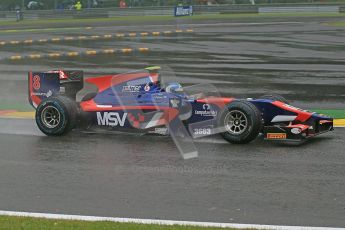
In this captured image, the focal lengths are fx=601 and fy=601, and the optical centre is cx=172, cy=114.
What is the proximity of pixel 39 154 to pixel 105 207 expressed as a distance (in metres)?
2.62

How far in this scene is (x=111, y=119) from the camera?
9281mm

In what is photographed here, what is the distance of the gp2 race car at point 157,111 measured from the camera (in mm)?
8539

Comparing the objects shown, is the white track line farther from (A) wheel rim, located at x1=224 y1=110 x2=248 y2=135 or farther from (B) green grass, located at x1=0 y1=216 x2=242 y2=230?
(A) wheel rim, located at x1=224 y1=110 x2=248 y2=135

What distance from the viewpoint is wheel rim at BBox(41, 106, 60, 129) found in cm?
937

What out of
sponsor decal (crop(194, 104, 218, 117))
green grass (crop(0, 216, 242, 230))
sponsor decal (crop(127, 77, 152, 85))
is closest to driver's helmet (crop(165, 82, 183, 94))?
sponsor decal (crop(127, 77, 152, 85))

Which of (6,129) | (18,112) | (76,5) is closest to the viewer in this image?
(6,129)

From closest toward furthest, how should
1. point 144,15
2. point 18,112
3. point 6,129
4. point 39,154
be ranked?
point 39,154 → point 6,129 → point 18,112 → point 144,15

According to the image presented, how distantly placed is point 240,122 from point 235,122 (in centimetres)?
7

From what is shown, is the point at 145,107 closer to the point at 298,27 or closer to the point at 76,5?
the point at 298,27

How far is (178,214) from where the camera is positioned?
5.70 m

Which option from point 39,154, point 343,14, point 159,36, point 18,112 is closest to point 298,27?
point 159,36

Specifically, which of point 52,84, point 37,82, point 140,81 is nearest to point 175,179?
point 140,81

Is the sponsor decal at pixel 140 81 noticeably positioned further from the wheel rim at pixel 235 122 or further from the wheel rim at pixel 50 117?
the wheel rim at pixel 235 122

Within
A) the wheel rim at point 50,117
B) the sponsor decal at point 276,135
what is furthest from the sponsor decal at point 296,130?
the wheel rim at point 50,117
